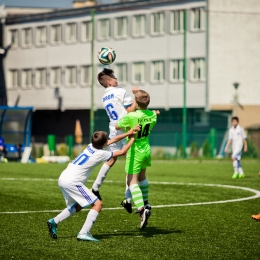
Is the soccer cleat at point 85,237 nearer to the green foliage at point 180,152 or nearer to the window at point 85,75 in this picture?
the green foliage at point 180,152

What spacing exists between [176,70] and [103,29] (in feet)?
26.4

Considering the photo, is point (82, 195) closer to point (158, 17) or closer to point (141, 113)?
point (141, 113)

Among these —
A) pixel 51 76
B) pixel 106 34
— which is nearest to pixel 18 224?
pixel 106 34

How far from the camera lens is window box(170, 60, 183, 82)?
62781 mm

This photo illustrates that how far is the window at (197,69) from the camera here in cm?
6162

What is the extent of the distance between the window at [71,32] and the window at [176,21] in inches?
428

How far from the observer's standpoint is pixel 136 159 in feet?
41.3

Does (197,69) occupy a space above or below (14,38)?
below

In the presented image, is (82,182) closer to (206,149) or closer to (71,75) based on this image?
(206,149)

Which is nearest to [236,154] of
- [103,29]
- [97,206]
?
[97,206]

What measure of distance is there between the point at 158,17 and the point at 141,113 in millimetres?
52915

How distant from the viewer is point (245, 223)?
13109 mm

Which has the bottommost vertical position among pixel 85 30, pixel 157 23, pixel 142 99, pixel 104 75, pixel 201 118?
pixel 201 118

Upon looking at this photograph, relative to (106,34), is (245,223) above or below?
below
